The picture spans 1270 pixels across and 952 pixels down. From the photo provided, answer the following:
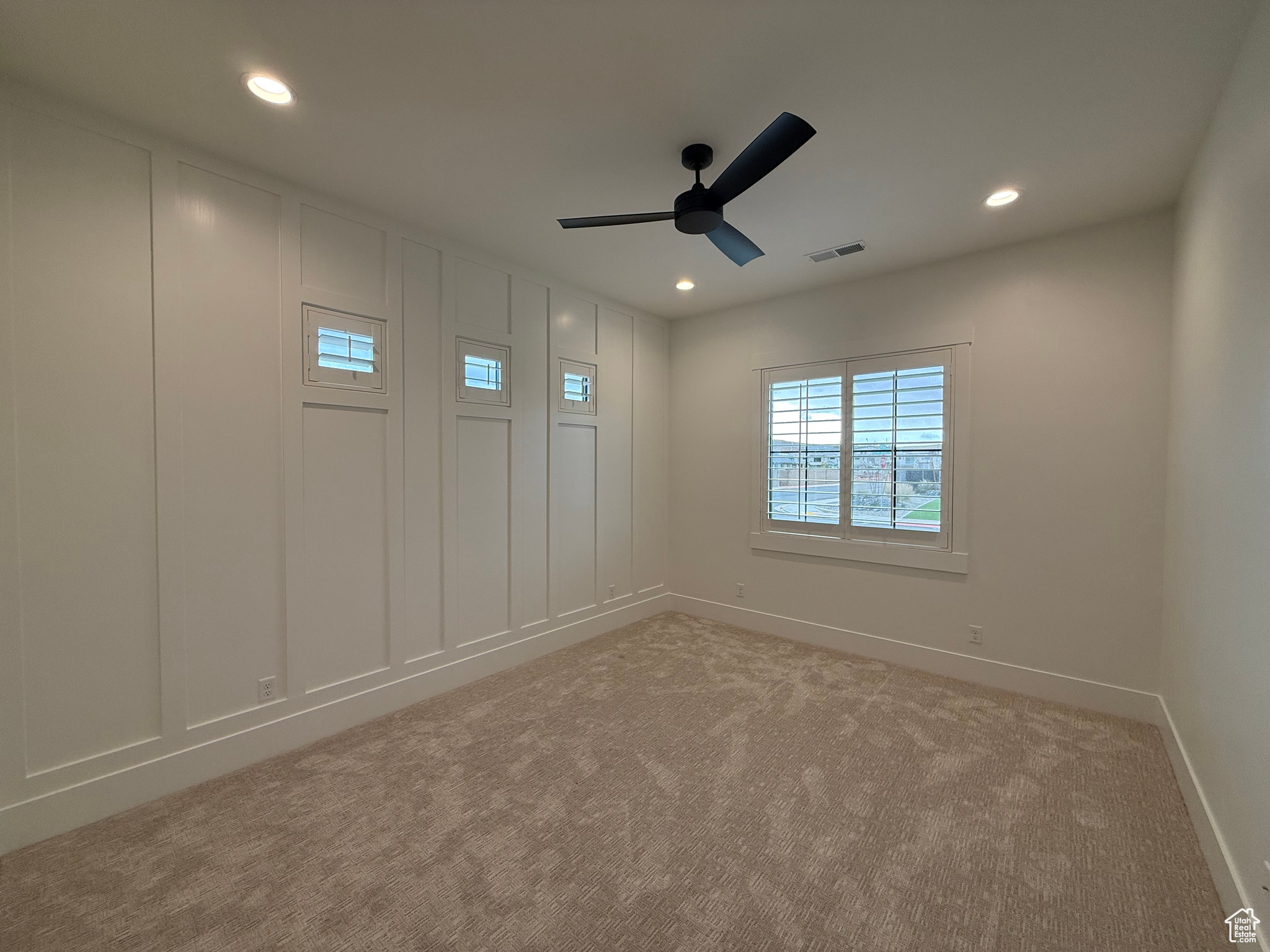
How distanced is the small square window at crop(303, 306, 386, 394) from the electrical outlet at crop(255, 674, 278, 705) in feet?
4.96

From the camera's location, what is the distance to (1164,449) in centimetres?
289

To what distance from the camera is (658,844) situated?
2006 millimetres

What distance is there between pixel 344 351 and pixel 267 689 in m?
1.79

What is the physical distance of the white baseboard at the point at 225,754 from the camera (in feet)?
6.62

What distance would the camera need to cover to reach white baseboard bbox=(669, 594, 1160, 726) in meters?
3.01

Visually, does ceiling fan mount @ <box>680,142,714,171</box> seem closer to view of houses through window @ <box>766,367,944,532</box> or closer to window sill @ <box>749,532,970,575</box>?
view of houses through window @ <box>766,367,944,532</box>

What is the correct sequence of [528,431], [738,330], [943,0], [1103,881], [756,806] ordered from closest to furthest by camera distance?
[943,0] < [1103,881] < [756,806] < [528,431] < [738,330]

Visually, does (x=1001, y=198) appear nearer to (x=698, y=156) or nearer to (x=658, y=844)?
(x=698, y=156)

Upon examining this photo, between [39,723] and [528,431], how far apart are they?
2717 millimetres

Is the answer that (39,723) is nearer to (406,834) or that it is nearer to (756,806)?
(406,834)

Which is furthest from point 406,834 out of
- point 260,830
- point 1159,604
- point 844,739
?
point 1159,604

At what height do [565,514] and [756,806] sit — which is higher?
[565,514]

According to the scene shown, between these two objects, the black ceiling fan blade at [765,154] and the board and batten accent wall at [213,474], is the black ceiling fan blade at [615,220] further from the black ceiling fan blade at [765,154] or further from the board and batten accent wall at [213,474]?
the board and batten accent wall at [213,474]
